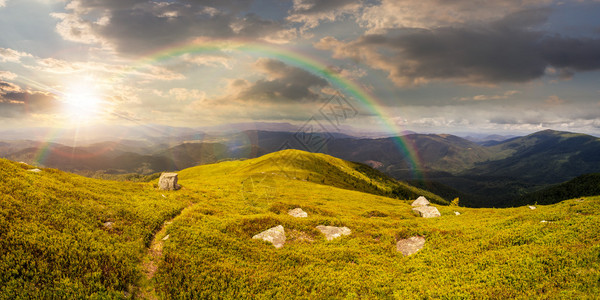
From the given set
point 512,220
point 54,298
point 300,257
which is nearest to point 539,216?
point 512,220

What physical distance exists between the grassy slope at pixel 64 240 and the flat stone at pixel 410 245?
1905 centimetres

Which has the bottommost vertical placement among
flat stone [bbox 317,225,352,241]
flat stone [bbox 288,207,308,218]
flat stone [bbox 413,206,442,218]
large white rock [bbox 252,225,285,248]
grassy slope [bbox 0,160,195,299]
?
flat stone [bbox 413,206,442,218]

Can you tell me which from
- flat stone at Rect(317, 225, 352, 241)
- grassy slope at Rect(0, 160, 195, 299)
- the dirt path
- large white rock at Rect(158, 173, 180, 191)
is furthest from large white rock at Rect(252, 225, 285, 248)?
large white rock at Rect(158, 173, 180, 191)

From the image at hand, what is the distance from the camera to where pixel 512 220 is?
21.5 meters

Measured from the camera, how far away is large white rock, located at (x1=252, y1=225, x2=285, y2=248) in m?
19.0

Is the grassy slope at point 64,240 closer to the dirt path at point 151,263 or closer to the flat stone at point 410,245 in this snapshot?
the dirt path at point 151,263

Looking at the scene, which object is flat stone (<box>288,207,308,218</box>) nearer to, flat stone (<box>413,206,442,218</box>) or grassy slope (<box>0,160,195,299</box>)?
grassy slope (<box>0,160,195,299</box>)

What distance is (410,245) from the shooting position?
64.9 feet

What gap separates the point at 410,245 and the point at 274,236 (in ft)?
39.1

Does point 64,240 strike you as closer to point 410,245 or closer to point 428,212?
point 410,245

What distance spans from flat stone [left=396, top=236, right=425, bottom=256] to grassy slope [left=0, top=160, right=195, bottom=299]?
750 inches

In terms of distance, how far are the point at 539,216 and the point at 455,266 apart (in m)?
13.1

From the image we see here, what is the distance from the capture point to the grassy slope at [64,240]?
10.3m

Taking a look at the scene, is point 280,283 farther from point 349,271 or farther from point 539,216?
point 539,216
